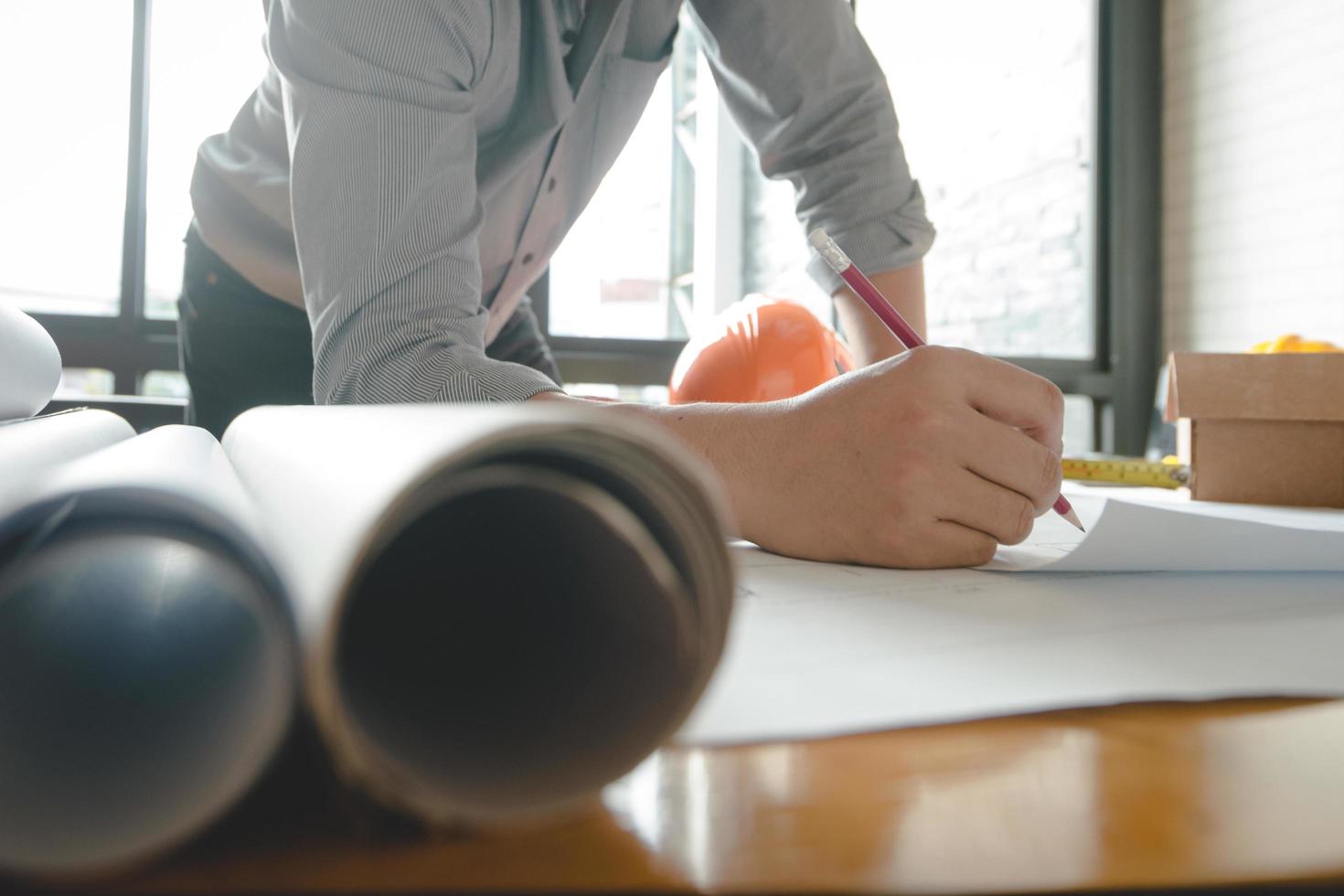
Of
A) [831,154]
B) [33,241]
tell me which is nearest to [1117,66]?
[831,154]

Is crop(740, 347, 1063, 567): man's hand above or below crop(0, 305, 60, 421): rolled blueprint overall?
below

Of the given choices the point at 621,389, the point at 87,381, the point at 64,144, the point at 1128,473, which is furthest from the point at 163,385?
the point at 1128,473

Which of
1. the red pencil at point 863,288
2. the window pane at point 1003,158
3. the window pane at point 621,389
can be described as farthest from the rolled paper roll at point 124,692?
the window pane at point 1003,158

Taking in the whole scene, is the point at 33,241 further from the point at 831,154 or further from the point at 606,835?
the point at 606,835

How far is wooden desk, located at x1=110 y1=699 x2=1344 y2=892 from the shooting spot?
0.60ft

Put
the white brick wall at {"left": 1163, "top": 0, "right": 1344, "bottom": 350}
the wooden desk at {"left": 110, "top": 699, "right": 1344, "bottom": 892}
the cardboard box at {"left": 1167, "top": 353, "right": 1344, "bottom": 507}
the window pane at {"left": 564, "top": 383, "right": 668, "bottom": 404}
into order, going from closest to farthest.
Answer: the wooden desk at {"left": 110, "top": 699, "right": 1344, "bottom": 892} < the cardboard box at {"left": 1167, "top": 353, "right": 1344, "bottom": 507} < the white brick wall at {"left": 1163, "top": 0, "right": 1344, "bottom": 350} < the window pane at {"left": 564, "top": 383, "right": 668, "bottom": 404}

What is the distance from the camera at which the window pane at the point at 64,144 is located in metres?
2.07

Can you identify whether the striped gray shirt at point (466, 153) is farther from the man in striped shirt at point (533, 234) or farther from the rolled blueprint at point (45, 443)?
the rolled blueprint at point (45, 443)

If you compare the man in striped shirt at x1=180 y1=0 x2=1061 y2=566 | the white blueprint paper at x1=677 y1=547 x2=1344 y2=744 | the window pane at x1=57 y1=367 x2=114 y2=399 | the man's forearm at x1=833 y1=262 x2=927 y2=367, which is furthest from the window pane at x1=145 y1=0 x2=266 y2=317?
the white blueprint paper at x1=677 y1=547 x2=1344 y2=744

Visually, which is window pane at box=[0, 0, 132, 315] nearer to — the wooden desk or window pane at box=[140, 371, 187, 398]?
window pane at box=[140, 371, 187, 398]

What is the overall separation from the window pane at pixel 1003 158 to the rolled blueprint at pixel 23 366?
7.93ft

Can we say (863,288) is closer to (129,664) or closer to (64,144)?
(129,664)

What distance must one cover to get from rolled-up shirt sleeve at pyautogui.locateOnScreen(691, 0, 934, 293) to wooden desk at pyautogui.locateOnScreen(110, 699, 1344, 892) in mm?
1010

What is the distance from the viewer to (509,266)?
111 centimetres
